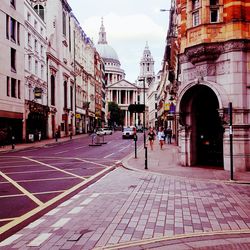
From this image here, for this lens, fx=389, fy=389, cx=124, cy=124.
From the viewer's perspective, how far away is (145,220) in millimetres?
7867

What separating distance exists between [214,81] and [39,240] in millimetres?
12138

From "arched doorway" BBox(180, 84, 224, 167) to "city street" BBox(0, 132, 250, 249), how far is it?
231 inches

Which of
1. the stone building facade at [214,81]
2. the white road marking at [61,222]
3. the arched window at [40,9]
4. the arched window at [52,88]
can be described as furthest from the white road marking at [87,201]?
the arched window at [40,9]

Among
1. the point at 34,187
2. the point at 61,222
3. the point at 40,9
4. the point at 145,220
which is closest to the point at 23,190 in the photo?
the point at 34,187

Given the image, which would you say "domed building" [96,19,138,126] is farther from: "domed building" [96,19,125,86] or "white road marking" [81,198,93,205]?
"white road marking" [81,198,93,205]

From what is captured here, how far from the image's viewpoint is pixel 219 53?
54.4 ft

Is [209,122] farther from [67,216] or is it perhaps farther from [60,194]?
[67,216]

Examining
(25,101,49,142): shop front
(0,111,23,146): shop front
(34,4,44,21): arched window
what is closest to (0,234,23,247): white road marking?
(0,111,23,146): shop front

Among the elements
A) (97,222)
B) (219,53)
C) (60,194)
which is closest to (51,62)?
(219,53)

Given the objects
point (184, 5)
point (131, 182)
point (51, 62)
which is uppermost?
point (51, 62)

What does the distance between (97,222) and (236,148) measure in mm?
9800

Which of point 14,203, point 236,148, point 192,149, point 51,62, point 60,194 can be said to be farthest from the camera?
point 51,62

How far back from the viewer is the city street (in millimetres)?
6355

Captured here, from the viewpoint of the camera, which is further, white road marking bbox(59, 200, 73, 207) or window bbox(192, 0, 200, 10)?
window bbox(192, 0, 200, 10)
